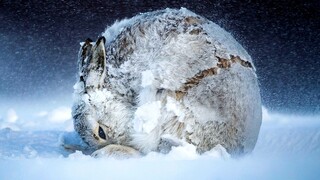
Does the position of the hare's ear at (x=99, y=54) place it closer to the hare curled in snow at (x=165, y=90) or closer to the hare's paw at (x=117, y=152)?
the hare curled in snow at (x=165, y=90)

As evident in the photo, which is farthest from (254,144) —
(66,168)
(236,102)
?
(66,168)

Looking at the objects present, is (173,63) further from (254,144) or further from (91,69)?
(254,144)

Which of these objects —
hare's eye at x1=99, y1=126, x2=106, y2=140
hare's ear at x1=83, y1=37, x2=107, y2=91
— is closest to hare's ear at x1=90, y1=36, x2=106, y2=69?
hare's ear at x1=83, y1=37, x2=107, y2=91

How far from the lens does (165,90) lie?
129cm

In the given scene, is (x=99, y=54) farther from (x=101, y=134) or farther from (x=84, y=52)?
(x=101, y=134)

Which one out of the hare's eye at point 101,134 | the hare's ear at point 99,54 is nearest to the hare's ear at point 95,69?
the hare's ear at point 99,54

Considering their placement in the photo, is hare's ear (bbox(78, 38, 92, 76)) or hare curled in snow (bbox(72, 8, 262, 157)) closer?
hare curled in snow (bbox(72, 8, 262, 157))

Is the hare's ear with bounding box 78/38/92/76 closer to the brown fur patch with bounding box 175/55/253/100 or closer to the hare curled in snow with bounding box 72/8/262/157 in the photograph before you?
the hare curled in snow with bounding box 72/8/262/157

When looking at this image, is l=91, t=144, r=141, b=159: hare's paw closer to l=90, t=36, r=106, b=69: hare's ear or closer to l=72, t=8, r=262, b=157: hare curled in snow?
l=72, t=8, r=262, b=157: hare curled in snow

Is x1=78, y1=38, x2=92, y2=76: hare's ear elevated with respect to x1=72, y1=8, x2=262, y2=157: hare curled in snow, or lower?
elevated

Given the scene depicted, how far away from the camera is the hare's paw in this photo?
1.26m

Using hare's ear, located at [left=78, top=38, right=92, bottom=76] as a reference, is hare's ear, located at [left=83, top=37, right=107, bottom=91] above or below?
below

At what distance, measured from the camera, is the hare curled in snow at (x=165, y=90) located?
128 centimetres

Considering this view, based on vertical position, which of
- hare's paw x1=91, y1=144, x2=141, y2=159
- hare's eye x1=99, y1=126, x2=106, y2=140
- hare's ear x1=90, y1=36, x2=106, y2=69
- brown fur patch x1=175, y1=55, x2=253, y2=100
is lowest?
hare's paw x1=91, y1=144, x2=141, y2=159
